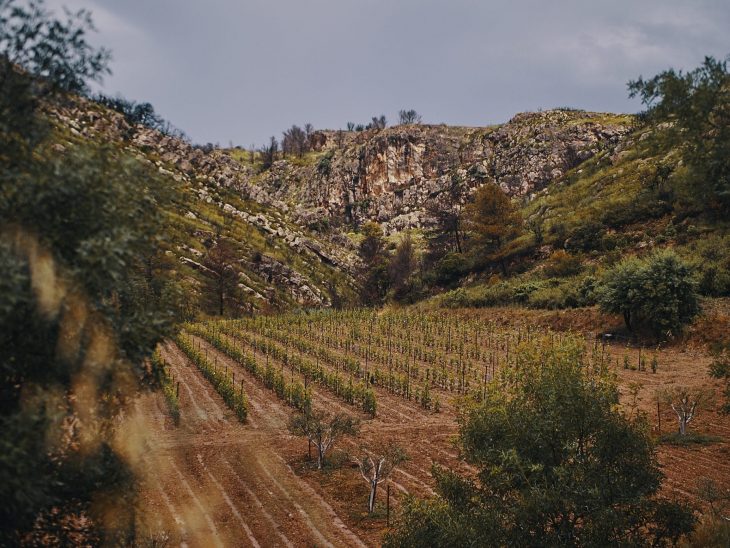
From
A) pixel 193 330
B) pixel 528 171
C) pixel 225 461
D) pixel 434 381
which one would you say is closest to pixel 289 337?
pixel 193 330

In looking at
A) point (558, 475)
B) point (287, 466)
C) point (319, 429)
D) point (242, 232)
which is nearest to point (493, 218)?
point (319, 429)

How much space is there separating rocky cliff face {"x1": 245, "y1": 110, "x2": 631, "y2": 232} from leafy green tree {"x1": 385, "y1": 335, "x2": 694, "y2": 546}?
88218mm

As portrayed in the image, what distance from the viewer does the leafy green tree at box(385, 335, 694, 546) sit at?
816 cm

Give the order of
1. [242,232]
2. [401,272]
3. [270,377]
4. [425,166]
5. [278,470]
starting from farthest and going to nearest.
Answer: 1. [425,166]
2. [242,232]
3. [401,272]
4. [270,377]
5. [278,470]

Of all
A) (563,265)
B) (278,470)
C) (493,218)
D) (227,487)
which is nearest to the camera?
(227,487)

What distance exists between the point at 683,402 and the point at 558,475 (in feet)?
45.4

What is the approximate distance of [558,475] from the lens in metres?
8.23

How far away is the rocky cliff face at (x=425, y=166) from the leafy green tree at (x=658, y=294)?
2514 inches

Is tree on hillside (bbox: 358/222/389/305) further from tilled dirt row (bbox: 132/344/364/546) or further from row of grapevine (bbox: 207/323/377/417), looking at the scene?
tilled dirt row (bbox: 132/344/364/546)

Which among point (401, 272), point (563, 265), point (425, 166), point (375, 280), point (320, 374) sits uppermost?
point (425, 166)

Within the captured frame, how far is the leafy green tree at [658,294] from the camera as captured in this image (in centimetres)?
2866

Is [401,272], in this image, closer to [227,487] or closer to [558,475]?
[227,487]

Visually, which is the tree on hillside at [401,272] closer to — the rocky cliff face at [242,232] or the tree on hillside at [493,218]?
the tree on hillside at [493,218]

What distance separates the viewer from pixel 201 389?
85.9 ft
